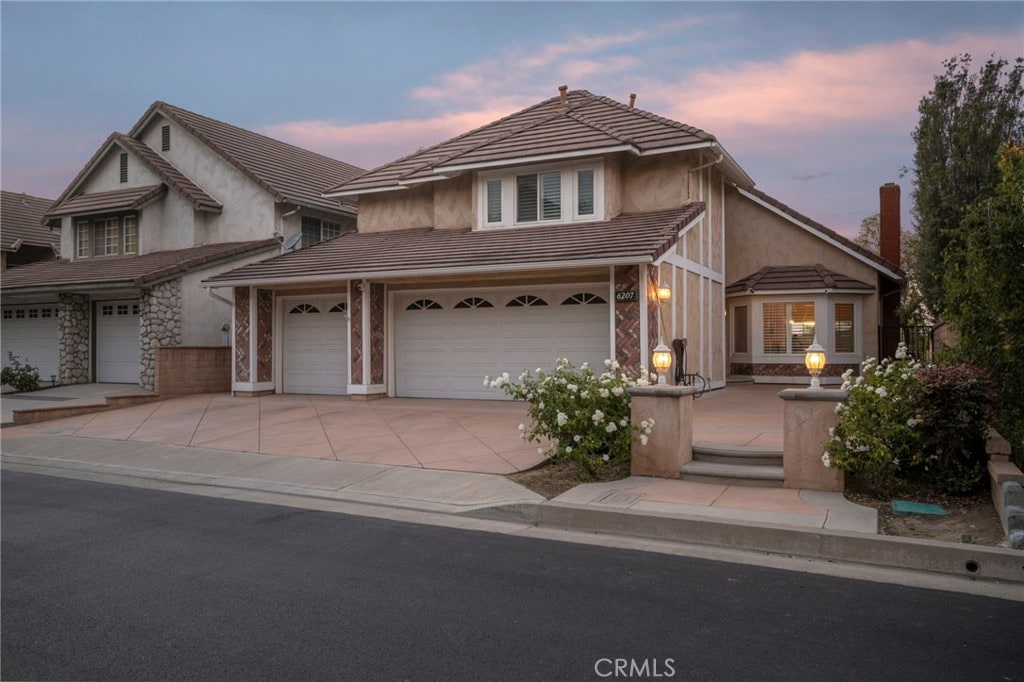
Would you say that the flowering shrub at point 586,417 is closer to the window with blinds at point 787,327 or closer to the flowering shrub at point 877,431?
the flowering shrub at point 877,431

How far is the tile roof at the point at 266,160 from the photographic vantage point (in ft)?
73.9

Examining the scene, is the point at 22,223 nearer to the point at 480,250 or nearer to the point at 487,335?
the point at 487,335

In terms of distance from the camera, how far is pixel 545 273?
16.1m

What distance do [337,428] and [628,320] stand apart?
6080 mm

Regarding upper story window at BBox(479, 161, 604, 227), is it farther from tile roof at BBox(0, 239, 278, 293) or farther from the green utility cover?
the green utility cover

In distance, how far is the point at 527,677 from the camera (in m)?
3.94

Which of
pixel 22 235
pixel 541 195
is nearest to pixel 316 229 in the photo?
pixel 541 195

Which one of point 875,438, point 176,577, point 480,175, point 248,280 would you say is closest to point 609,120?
point 480,175

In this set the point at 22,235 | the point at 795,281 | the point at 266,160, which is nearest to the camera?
the point at 795,281

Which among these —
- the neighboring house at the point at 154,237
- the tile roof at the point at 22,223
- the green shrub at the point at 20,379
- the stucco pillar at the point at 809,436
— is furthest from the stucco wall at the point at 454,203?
the tile roof at the point at 22,223

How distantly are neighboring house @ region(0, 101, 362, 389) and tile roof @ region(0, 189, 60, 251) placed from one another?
91.7 inches

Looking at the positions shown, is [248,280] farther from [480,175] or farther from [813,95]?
[813,95]

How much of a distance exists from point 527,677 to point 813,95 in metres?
16.9

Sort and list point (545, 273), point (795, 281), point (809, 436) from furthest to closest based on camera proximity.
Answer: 1. point (795, 281)
2. point (545, 273)
3. point (809, 436)
